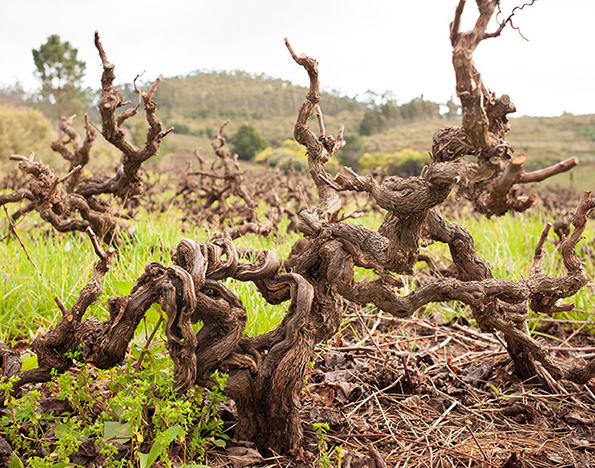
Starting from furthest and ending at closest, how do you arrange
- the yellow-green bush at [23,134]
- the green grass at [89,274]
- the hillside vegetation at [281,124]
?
the hillside vegetation at [281,124]
the yellow-green bush at [23,134]
the green grass at [89,274]

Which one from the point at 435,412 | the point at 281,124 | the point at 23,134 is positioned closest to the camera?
the point at 435,412

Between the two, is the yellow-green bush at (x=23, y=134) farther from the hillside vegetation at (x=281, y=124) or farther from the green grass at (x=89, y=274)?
the green grass at (x=89, y=274)

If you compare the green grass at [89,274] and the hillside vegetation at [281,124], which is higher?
the hillside vegetation at [281,124]

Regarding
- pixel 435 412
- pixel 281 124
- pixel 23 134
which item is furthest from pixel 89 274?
pixel 281 124

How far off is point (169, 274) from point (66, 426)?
24.8 inches

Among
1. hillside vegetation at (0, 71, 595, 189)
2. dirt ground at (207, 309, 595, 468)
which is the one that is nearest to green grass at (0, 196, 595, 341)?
dirt ground at (207, 309, 595, 468)

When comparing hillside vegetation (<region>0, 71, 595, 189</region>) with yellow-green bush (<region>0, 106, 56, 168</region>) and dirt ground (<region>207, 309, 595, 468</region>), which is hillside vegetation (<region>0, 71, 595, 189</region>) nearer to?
yellow-green bush (<region>0, 106, 56, 168</region>)

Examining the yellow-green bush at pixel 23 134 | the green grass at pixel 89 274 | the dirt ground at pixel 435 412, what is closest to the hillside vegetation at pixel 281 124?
the yellow-green bush at pixel 23 134

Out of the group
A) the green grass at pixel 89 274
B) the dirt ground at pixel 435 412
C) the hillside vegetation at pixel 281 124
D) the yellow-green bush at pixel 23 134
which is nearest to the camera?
the dirt ground at pixel 435 412

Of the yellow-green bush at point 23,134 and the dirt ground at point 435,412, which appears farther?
the yellow-green bush at point 23,134

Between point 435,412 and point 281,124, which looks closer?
point 435,412

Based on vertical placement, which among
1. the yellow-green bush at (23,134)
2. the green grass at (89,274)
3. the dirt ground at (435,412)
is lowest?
the dirt ground at (435,412)

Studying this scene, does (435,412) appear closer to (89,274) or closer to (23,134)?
(89,274)

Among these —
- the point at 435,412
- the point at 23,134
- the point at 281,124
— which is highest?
the point at 281,124
